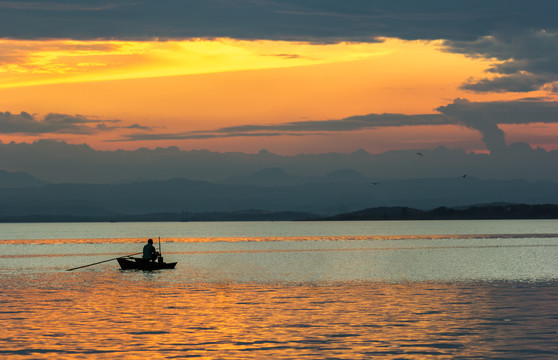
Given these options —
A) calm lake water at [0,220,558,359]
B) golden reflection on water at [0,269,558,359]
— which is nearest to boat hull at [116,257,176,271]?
calm lake water at [0,220,558,359]

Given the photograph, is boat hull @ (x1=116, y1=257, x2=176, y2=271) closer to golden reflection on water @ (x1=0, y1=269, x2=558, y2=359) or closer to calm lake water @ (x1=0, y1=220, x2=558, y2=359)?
calm lake water @ (x1=0, y1=220, x2=558, y2=359)

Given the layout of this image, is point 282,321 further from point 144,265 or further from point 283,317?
point 144,265

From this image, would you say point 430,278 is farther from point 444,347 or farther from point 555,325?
point 444,347

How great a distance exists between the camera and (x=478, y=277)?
71812 mm

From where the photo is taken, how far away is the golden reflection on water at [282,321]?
101ft

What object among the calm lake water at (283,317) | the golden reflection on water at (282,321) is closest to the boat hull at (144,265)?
the calm lake water at (283,317)

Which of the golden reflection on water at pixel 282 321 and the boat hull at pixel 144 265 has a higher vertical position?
the boat hull at pixel 144 265

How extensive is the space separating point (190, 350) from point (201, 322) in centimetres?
836

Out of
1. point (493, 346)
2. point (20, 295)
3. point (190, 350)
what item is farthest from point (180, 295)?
point (493, 346)

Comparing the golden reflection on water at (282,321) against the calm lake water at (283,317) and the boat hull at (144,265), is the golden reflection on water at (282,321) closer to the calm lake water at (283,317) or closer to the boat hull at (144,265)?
the calm lake water at (283,317)

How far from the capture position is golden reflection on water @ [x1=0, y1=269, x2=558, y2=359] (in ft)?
101

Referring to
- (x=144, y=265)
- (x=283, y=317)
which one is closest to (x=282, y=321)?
(x=283, y=317)

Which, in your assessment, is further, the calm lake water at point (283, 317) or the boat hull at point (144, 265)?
the boat hull at point (144, 265)

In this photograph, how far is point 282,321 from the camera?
39250 millimetres
